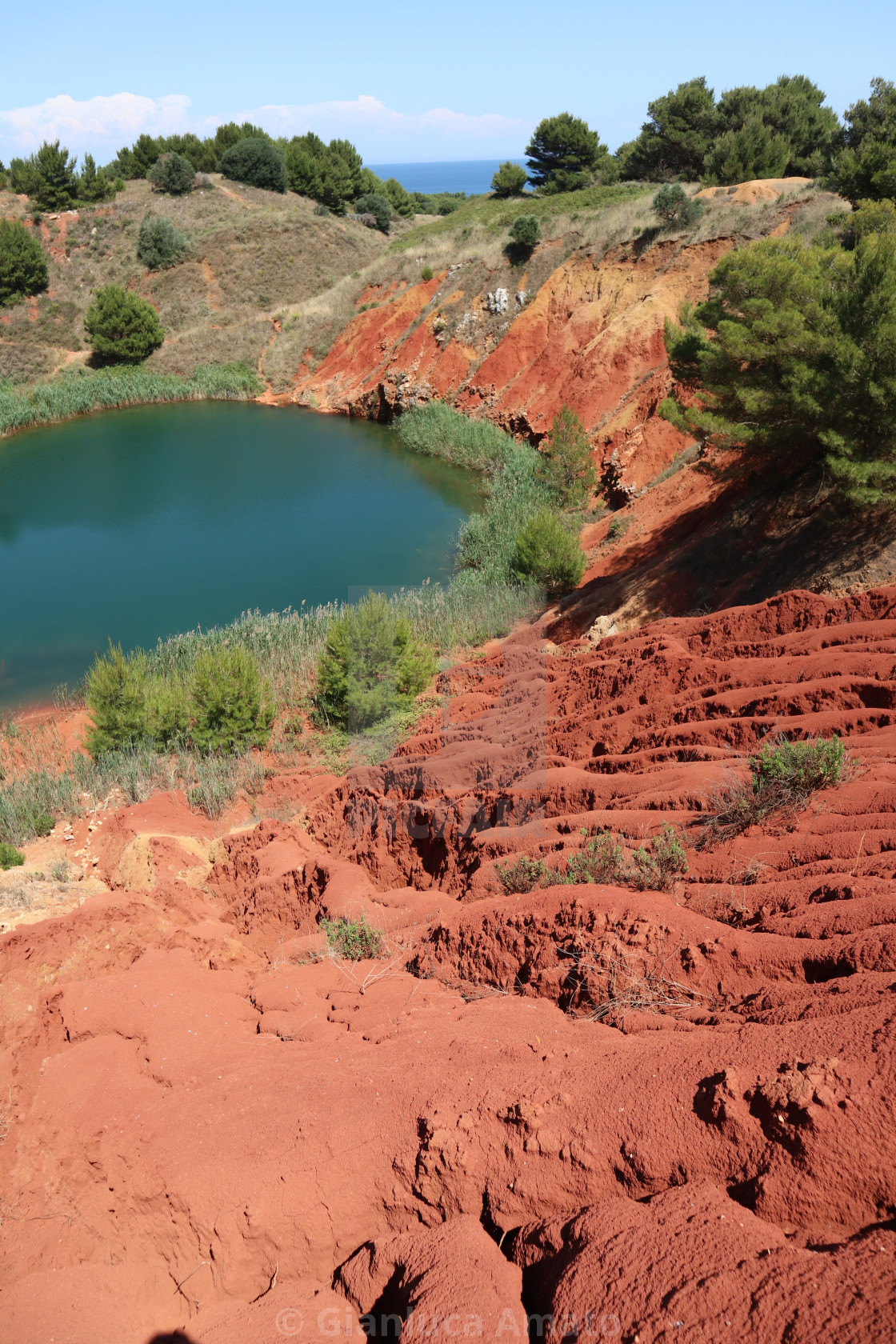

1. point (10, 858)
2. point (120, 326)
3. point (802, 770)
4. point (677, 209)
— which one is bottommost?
point (10, 858)

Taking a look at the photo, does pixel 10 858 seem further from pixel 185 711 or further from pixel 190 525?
pixel 190 525

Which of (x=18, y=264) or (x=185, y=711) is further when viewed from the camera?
(x=18, y=264)

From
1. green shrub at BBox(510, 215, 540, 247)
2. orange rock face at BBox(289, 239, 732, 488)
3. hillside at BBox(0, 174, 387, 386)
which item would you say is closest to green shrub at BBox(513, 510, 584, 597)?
orange rock face at BBox(289, 239, 732, 488)

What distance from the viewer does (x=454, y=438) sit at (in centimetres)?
2552

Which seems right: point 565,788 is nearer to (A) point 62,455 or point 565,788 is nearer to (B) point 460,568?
(B) point 460,568

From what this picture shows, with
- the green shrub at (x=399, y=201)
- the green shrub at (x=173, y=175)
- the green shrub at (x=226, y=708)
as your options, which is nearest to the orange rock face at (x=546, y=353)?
the green shrub at (x=226, y=708)

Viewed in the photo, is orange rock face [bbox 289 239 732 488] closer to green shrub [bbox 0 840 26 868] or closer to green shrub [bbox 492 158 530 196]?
green shrub [bbox 492 158 530 196]

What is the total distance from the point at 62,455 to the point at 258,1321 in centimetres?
2851

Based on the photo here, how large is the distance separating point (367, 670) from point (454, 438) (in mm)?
16404

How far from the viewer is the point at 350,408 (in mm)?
31891

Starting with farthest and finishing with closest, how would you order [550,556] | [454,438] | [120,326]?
1. [120,326]
2. [454,438]
3. [550,556]

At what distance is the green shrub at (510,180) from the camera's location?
41.4 m

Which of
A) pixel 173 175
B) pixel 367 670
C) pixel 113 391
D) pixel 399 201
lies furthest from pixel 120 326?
pixel 367 670

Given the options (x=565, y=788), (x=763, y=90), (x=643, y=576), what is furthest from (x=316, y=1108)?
(x=763, y=90)
